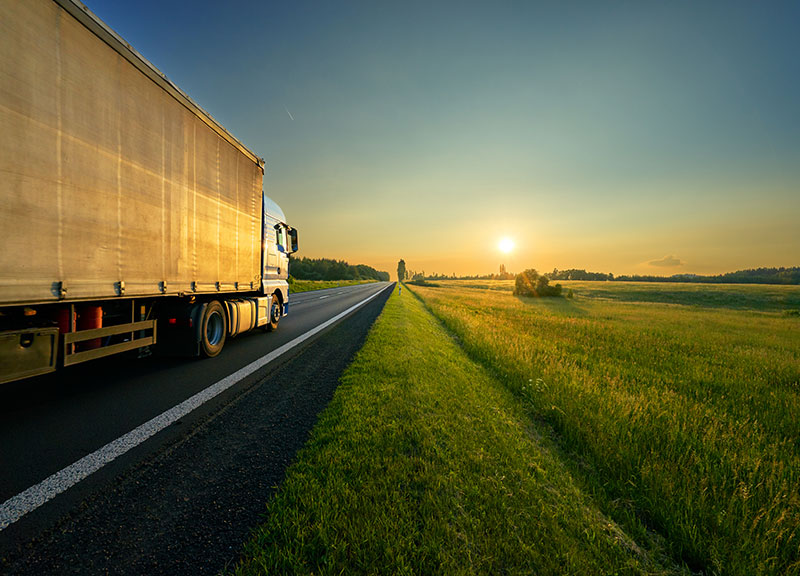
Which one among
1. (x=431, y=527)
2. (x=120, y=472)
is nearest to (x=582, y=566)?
(x=431, y=527)

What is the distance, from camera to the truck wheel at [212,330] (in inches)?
239

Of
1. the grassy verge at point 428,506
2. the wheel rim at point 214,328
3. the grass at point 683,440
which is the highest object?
the wheel rim at point 214,328

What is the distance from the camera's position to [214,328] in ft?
21.9

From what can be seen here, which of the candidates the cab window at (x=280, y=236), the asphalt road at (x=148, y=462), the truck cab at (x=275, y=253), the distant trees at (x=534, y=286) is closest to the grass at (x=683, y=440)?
the asphalt road at (x=148, y=462)

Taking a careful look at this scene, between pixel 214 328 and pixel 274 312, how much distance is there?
2.82 metres

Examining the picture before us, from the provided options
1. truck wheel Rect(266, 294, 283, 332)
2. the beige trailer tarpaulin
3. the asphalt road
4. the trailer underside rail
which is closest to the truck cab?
truck wheel Rect(266, 294, 283, 332)

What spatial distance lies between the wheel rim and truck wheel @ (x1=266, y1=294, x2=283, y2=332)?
2340 millimetres

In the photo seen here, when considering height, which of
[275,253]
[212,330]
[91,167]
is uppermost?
[91,167]

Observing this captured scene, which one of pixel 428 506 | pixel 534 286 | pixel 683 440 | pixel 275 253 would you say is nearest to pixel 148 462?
pixel 428 506

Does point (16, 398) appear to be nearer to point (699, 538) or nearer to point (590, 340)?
point (699, 538)

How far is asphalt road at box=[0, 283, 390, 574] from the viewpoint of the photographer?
183cm

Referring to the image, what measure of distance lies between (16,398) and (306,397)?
3572 millimetres

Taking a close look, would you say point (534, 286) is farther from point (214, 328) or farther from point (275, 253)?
point (214, 328)

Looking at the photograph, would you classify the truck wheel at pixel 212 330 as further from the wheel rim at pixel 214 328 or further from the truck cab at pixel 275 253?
the truck cab at pixel 275 253
